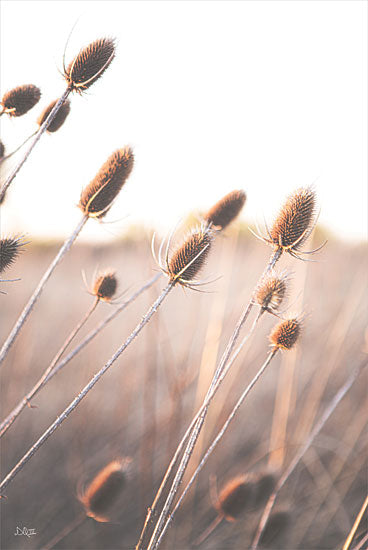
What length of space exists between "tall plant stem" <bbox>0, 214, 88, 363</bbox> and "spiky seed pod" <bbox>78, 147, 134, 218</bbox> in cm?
4

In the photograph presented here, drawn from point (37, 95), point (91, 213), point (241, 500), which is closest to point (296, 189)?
point (91, 213)

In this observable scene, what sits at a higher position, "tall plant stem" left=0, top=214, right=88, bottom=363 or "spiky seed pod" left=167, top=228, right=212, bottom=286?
"spiky seed pod" left=167, top=228, right=212, bottom=286

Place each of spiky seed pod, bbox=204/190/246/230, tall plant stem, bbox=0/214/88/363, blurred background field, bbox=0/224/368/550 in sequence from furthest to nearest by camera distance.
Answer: blurred background field, bbox=0/224/368/550, spiky seed pod, bbox=204/190/246/230, tall plant stem, bbox=0/214/88/363

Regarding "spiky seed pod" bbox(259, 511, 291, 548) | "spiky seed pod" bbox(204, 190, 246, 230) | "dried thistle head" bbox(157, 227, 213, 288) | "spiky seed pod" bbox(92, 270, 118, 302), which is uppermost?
"spiky seed pod" bbox(204, 190, 246, 230)

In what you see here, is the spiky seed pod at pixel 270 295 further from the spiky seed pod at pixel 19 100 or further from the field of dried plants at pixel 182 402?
the spiky seed pod at pixel 19 100

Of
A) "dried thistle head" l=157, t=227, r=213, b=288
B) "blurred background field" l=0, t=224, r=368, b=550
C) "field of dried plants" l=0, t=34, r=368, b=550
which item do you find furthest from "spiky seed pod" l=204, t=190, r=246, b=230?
"dried thistle head" l=157, t=227, r=213, b=288

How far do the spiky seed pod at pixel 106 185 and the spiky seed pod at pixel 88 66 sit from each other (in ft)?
0.78

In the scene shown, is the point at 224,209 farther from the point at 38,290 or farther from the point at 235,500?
the point at 235,500

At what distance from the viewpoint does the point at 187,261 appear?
1.29m

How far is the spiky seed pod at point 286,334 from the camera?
1310mm

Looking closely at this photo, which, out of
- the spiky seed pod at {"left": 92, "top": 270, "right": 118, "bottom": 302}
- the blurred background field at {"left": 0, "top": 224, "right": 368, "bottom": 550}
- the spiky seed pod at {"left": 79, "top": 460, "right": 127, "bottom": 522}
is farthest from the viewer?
the blurred background field at {"left": 0, "top": 224, "right": 368, "bottom": 550}

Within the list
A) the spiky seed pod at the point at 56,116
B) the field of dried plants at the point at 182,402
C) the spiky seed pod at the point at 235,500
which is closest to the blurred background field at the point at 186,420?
the field of dried plants at the point at 182,402

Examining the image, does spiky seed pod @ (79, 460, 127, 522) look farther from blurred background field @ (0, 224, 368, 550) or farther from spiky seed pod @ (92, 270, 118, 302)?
spiky seed pod @ (92, 270, 118, 302)

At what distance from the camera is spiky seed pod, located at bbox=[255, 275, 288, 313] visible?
1.33 m
